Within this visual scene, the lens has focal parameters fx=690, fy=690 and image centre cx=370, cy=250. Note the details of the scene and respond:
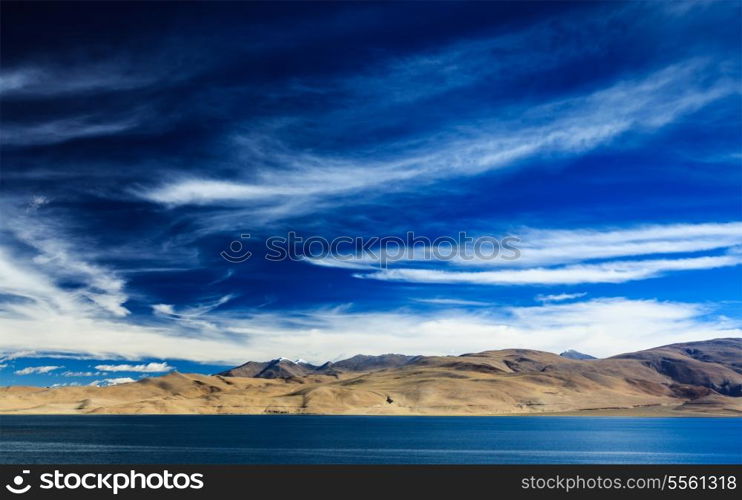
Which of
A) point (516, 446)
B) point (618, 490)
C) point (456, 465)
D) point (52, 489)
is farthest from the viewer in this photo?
point (516, 446)

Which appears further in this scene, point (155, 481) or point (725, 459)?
point (725, 459)

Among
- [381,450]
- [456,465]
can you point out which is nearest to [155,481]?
[456,465]

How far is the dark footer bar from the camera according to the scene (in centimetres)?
5231

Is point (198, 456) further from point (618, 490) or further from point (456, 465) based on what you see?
point (618, 490)

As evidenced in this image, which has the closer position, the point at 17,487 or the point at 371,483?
the point at 17,487

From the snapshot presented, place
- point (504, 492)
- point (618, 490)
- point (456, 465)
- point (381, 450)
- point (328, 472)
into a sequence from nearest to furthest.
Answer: point (504, 492)
point (618, 490)
point (328, 472)
point (456, 465)
point (381, 450)

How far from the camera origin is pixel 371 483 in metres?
68.8

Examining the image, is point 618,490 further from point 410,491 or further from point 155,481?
point 155,481

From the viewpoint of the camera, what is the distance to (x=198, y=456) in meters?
116

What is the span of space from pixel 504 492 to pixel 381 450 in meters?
72.0

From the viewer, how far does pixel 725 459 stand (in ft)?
373

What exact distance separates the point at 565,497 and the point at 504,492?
4.86 metres

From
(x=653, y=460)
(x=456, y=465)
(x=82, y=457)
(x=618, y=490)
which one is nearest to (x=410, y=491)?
(x=618, y=490)

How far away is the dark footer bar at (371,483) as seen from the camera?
2060 inches
